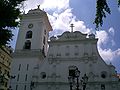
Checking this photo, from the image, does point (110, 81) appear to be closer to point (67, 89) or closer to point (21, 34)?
point (67, 89)

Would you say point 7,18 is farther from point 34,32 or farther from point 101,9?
point 34,32

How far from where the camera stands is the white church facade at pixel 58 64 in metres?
29.5

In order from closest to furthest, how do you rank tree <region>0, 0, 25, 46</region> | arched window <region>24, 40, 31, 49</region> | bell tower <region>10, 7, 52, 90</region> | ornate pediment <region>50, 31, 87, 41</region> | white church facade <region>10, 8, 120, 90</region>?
tree <region>0, 0, 25, 46</region>
white church facade <region>10, 8, 120, 90</region>
bell tower <region>10, 7, 52, 90</region>
ornate pediment <region>50, 31, 87, 41</region>
arched window <region>24, 40, 31, 49</region>

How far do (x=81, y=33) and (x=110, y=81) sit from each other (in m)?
8.33

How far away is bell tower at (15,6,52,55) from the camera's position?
114 feet

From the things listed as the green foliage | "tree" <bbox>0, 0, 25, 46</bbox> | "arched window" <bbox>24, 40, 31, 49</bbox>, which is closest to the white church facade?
"arched window" <bbox>24, 40, 31, 49</bbox>

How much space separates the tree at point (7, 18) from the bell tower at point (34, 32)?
2290 cm

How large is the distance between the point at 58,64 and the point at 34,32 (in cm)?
Answer: 749

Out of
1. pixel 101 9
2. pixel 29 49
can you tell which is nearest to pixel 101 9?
pixel 101 9

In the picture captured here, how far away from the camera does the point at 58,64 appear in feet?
104

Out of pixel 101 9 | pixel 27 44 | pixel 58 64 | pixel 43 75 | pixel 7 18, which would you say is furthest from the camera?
pixel 27 44

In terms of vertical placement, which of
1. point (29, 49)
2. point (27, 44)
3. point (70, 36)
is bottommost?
point (29, 49)

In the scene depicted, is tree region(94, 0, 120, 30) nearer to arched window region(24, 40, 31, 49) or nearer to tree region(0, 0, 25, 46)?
tree region(0, 0, 25, 46)

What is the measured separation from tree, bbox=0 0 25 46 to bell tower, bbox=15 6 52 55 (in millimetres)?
22903
